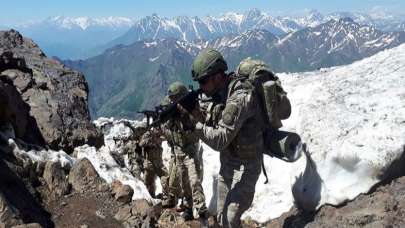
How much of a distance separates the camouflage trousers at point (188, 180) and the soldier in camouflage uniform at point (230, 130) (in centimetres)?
298

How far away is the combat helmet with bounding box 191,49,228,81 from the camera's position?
21.6 feet

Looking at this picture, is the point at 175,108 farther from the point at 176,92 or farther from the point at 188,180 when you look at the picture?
the point at 188,180

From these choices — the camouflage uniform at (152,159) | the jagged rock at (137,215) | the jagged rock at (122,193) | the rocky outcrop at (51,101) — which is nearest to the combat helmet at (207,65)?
the jagged rock at (137,215)

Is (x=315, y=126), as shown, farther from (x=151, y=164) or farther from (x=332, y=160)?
(x=151, y=164)

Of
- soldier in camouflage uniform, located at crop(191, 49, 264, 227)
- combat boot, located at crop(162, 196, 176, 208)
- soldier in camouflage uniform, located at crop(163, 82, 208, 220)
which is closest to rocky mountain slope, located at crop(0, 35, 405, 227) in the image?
soldier in camouflage uniform, located at crop(163, 82, 208, 220)

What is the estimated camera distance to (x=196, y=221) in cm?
1115

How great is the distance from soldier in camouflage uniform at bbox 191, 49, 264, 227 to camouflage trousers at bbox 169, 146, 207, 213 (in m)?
2.98

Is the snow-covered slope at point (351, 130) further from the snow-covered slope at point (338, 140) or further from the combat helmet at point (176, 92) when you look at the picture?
the combat helmet at point (176, 92)

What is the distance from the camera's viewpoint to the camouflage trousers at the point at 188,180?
34.5 feet

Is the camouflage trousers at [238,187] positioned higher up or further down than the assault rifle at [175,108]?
further down

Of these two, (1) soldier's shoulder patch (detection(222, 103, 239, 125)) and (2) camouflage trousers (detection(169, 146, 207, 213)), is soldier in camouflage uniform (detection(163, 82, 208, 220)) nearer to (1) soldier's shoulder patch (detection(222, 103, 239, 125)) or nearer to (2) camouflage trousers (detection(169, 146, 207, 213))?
(2) camouflage trousers (detection(169, 146, 207, 213))

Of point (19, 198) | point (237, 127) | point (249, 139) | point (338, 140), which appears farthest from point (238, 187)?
point (19, 198)

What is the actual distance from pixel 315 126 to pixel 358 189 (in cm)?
254

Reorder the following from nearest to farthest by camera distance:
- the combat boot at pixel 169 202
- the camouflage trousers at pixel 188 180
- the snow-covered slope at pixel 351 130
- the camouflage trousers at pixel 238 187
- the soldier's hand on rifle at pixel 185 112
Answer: the soldier's hand on rifle at pixel 185 112
the camouflage trousers at pixel 238 187
the snow-covered slope at pixel 351 130
the camouflage trousers at pixel 188 180
the combat boot at pixel 169 202
